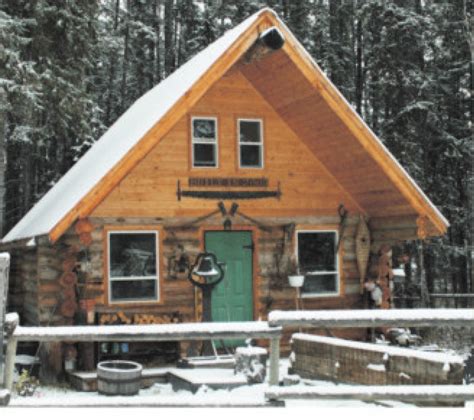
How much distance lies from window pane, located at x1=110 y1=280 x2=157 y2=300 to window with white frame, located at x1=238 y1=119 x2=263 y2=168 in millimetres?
3310

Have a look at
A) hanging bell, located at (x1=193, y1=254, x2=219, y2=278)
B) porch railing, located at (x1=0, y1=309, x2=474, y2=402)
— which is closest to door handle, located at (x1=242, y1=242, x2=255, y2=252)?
hanging bell, located at (x1=193, y1=254, x2=219, y2=278)

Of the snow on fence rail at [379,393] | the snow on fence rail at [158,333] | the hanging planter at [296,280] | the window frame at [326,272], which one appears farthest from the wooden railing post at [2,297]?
the window frame at [326,272]

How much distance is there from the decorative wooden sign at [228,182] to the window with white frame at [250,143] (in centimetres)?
37

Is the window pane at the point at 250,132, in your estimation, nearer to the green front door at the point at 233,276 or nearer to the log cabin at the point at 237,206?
the log cabin at the point at 237,206

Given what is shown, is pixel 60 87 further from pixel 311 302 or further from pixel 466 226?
pixel 466 226

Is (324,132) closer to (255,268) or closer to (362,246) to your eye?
(362,246)

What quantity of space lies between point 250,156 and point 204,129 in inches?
46.3

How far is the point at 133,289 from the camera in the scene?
14.7 metres

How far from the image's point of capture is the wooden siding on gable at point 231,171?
14.7 metres

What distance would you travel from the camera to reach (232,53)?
1392cm

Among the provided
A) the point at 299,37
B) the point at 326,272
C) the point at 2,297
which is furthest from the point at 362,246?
the point at 299,37

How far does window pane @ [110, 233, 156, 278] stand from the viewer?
47.8ft

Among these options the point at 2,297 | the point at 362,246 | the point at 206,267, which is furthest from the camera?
the point at 362,246

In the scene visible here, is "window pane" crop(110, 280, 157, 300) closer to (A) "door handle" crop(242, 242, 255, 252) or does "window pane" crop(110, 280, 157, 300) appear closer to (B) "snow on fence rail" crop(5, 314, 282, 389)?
(A) "door handle" crop(242, 242, 255, 252)
